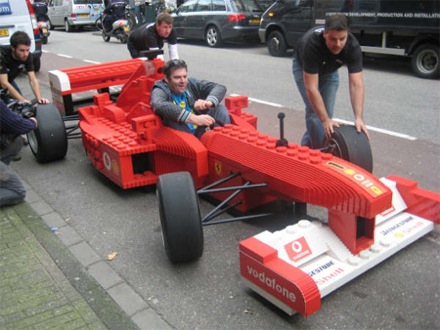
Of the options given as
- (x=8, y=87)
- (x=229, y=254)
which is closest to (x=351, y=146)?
(x=229, y=254)

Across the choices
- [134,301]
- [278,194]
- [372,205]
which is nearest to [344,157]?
[278,194]

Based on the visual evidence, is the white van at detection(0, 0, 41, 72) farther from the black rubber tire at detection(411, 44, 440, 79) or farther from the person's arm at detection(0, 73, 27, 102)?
the black rubber tire at detection(411, 44, 440, 79)

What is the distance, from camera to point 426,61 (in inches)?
394

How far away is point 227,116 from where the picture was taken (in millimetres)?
4523

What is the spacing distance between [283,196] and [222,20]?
12678 millimetres

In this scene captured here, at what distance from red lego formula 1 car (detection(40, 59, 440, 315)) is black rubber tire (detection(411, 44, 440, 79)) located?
6.34 meters

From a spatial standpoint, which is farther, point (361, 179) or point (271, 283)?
point (361, 179)

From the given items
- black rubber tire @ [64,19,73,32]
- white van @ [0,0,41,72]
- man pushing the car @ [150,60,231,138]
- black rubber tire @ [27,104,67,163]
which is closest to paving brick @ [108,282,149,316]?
man pushing the car @ [150,60,231,138]

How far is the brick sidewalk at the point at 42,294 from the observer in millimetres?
3014

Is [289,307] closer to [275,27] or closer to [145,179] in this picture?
[145,179]

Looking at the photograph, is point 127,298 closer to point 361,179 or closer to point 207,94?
point 361,179

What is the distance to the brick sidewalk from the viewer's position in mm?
3014

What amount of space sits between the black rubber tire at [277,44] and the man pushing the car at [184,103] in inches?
349

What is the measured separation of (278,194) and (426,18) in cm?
755
